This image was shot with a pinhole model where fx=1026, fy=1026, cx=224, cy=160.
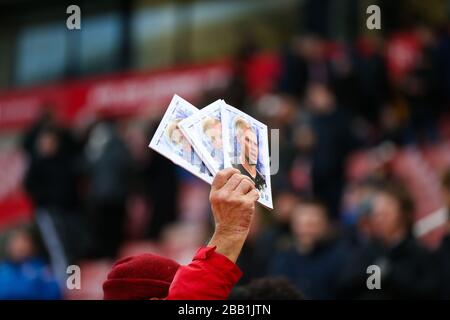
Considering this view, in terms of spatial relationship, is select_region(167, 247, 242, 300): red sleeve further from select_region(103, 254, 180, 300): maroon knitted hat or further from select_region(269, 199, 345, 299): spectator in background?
select_region(269, 199, 345, 299): spectator in background

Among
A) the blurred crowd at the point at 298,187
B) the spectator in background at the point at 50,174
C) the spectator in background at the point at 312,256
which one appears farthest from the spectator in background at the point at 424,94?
the spectator in background at the point at 50,174

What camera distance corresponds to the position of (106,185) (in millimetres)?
11203

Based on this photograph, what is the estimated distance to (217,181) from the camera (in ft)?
11.0

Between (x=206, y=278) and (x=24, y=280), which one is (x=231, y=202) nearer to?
(x=206, y=278)

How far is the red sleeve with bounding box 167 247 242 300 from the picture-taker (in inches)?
126

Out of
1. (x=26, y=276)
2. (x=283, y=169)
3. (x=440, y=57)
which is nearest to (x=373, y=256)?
(x=26, y=276)

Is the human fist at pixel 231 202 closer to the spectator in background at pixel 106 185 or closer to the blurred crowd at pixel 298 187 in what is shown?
the blurred crowd at pixel 298 187

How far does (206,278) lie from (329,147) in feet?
22.0

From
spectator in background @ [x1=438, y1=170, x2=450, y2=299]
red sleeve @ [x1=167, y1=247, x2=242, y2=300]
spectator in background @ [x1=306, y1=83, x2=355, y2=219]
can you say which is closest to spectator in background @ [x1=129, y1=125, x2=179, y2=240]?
spectator in background @ [x1=306, y1=83, x2=355, y2=219]

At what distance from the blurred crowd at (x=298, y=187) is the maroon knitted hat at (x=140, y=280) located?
9.92 ft

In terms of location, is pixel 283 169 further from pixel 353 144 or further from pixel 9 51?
pixel 9 51

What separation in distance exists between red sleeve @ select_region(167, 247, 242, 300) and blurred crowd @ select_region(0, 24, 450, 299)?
3.24 meters

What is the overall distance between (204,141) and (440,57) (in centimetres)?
704

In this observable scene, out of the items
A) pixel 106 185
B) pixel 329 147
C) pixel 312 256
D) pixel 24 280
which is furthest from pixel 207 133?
pixel 106 185
